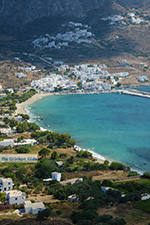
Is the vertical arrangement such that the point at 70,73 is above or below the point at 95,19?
below

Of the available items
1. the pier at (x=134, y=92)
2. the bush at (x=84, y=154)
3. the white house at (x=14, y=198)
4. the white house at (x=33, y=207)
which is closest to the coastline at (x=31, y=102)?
the bush at (x=84, y=154)

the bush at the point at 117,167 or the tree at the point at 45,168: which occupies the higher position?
the tree at the point at 45,168

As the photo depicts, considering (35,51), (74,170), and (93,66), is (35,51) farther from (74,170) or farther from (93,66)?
(74,170)

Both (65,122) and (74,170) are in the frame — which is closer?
(74,170)

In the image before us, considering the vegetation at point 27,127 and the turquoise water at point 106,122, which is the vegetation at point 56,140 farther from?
the vegetation at point 27,127

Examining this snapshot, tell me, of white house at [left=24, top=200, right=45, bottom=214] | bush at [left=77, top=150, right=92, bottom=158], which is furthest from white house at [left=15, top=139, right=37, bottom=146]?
white house at [left=24, top=200, right=45, bottom=214]

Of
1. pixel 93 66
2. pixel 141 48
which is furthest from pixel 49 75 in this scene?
pixel 141 48

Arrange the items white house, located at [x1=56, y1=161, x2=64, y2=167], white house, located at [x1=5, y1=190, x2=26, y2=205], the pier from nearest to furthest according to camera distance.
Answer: white house, located at [x1=5, y1=190, x2=26, y2=205] < white house, located at [x1=56, y1=161, x2=64, y2=167] < the pier

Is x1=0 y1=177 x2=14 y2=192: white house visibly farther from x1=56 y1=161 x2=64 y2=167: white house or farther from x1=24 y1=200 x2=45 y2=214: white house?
x1=56 y1=161 x2=64 y2=167: white house
